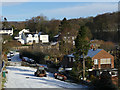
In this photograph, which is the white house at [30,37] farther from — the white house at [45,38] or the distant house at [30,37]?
the white house at [45,38]

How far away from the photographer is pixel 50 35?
35.6 metres

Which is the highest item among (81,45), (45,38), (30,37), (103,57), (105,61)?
(30,37)

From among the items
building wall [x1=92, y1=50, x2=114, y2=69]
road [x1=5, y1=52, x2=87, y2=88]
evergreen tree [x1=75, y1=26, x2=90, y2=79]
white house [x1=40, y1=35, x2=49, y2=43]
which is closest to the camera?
road [x1=5, y1=52, x2=87, y2=88]

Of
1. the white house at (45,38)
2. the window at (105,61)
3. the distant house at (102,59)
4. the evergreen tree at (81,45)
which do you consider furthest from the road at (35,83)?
the white house at (45,38)

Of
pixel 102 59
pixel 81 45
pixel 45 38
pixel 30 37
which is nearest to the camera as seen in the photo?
pixel 81 45

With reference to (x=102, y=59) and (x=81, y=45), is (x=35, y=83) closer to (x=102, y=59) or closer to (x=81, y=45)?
(x=81, y=45)

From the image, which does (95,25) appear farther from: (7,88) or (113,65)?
(113,65)

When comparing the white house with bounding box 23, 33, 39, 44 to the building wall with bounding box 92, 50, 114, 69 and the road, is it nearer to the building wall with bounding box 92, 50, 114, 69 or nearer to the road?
the building wall with bounding box 92, 50, 114, 69

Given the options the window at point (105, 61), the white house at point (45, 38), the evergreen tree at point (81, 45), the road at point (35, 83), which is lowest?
the road at point (35, 83)

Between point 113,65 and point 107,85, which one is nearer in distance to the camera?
point 107,85

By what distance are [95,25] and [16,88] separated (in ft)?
14.1

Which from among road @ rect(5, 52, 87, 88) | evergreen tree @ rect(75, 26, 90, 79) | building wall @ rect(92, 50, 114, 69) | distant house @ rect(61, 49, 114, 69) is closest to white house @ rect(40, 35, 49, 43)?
distant house @ rect(61, 49, 114, 69)

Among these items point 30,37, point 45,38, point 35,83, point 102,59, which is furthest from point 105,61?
point 30,37

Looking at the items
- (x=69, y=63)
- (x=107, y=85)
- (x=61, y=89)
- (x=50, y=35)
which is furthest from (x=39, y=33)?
(x=107, y=85)
